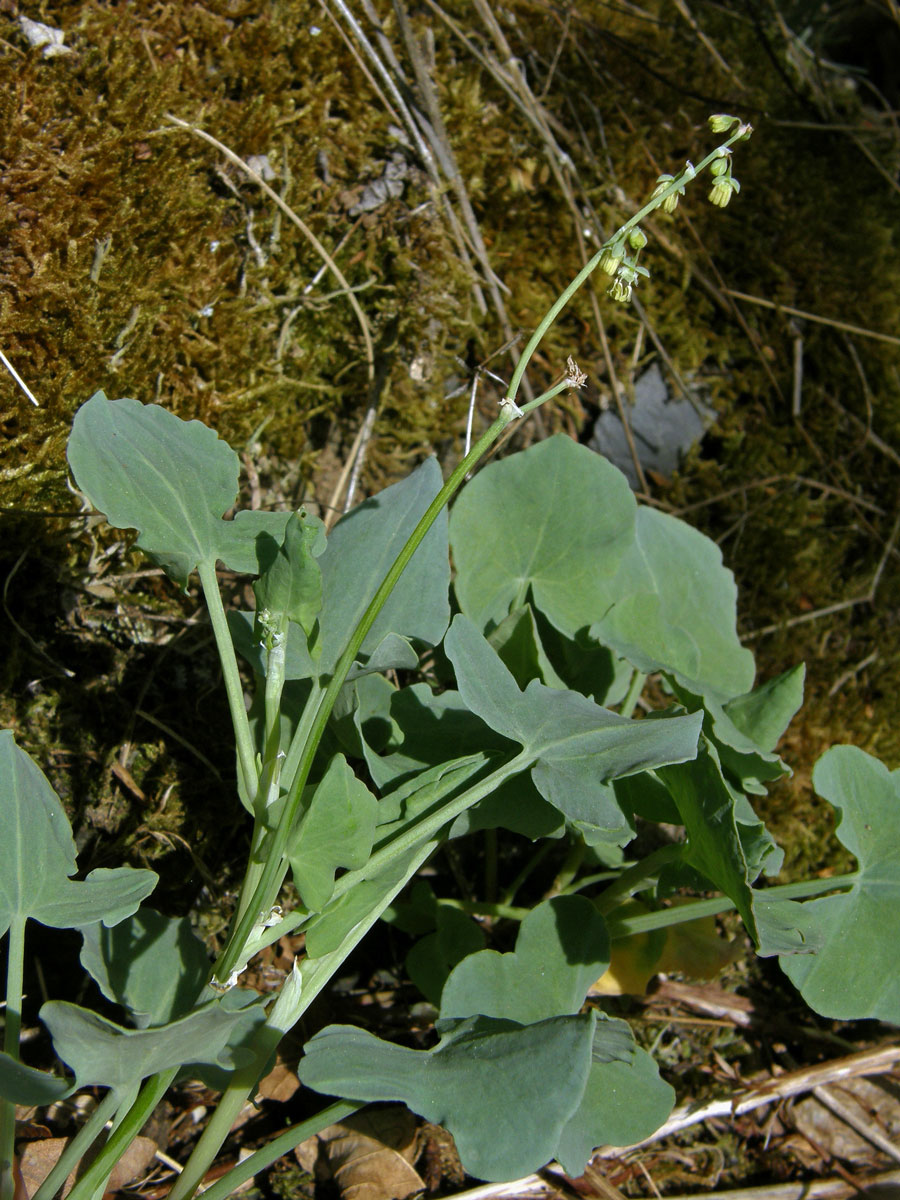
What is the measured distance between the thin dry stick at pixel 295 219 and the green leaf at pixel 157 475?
612 millimetres

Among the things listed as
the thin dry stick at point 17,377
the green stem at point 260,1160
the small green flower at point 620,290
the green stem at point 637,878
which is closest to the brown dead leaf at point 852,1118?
the green stem at point 637,878

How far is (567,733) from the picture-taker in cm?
105

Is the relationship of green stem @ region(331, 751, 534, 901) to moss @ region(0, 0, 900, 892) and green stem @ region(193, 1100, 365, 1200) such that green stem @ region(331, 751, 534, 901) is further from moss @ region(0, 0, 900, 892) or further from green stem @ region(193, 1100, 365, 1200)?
moss @ region(0, 0, 900, 892)

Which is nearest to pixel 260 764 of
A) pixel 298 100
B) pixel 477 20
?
pixel 298 100

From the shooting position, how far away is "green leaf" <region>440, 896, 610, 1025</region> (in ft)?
3.66

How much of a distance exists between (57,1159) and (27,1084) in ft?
1.34

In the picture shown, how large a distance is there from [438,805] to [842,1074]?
968 mm

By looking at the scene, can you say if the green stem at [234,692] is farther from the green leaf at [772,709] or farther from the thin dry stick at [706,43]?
the thin dry stick at [706,43]

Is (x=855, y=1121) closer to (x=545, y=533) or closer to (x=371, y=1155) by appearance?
(x=371, y=1155)

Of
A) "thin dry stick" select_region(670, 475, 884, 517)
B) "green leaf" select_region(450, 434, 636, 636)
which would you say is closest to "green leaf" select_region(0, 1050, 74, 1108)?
"green leaf" select_region(450, 434, 636, 636)

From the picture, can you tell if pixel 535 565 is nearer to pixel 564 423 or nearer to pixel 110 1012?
pixel 564 423

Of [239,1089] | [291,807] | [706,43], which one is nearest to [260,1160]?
[239,1089]

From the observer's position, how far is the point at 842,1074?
1.54m

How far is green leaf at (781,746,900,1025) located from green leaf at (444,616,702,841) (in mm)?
340
